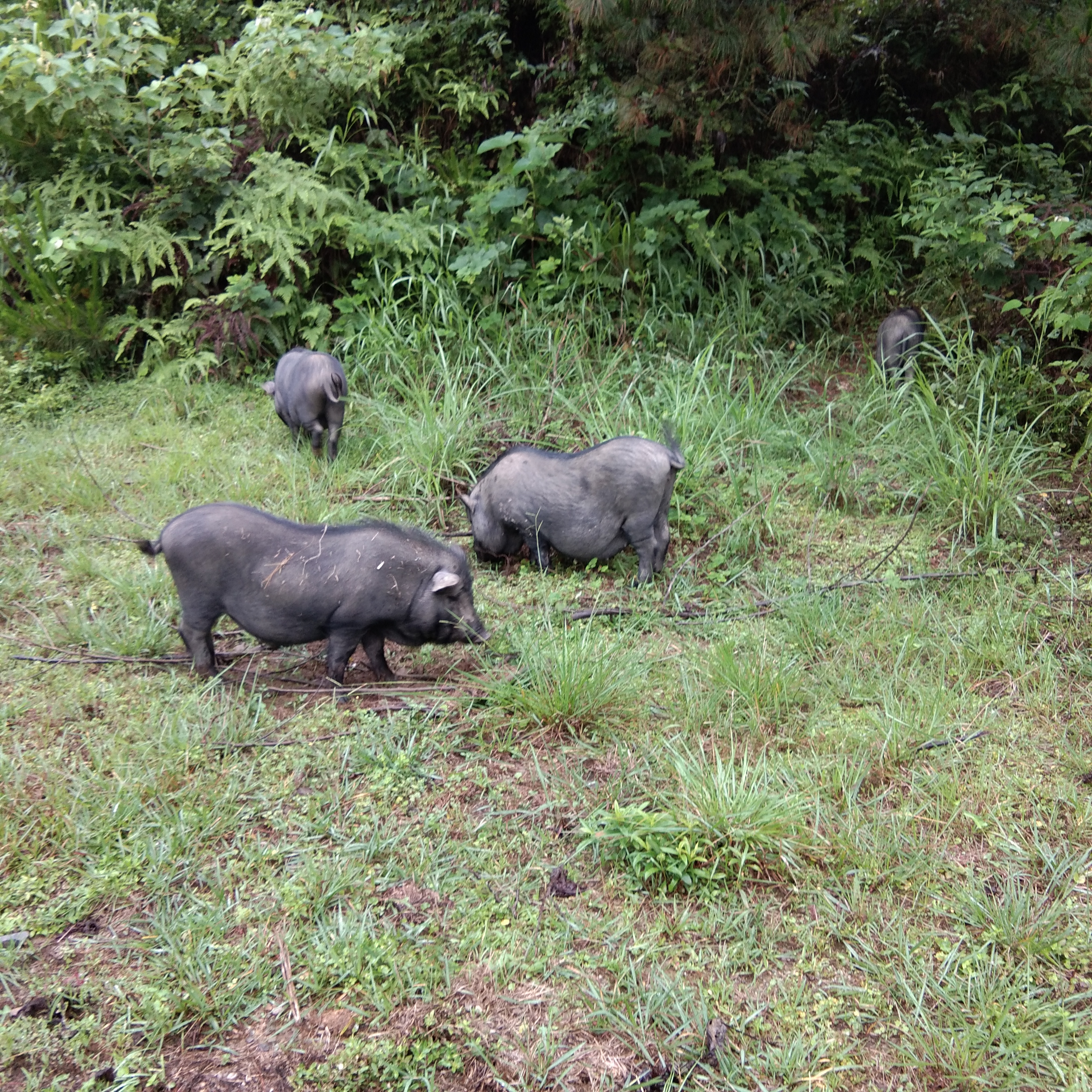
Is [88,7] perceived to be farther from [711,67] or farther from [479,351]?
[711,67]

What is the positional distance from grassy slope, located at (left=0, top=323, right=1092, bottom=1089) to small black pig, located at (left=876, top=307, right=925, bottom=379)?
1732 millimetres

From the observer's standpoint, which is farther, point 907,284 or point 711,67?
point 907,284

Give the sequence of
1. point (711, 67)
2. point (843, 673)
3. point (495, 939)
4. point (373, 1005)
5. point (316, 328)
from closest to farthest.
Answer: point (373, 1005), point (495, 939), point (843, 673), point (711, 67), point (316, 328)

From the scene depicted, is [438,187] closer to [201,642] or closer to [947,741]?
[201,642]

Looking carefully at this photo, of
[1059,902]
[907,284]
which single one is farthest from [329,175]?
[1059,902]

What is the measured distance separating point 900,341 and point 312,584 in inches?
182

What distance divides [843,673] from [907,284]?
16.3 ft

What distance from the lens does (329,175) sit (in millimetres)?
7949

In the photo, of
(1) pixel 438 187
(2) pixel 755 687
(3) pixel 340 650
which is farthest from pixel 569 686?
(1) pixel 438 187

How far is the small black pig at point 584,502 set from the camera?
200 inches

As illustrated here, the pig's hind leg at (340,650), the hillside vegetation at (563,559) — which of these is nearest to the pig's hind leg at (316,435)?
the hillside vegetation at (563,559)

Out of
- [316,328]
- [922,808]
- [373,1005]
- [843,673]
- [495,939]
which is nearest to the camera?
[373,1005]

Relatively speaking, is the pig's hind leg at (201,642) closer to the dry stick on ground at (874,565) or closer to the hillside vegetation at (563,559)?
the hillside vegetation at (563,559)

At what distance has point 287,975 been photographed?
2.92 m
